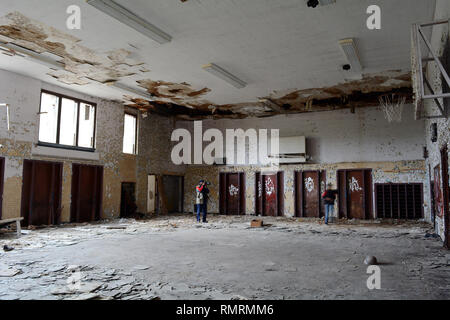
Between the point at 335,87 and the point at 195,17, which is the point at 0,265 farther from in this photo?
the point at 335,87

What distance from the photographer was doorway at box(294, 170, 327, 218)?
561 inches

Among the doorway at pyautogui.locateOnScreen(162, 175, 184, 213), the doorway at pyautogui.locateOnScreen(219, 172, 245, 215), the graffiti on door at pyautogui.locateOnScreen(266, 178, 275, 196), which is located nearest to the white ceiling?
the graffiti on door at pyautogui.locateOnScreen(266, 178, 275, 196)

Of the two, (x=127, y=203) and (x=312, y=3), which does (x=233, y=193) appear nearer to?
(x=127, y=203)

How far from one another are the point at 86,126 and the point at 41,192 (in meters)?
2.93

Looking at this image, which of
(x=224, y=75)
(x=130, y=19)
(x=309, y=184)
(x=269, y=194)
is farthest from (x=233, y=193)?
(x=130, y=19)

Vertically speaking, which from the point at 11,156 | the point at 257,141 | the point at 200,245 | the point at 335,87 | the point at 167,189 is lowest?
the point at 200,245

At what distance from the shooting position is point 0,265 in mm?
5258

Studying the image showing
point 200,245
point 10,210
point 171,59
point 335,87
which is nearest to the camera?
point 200,245

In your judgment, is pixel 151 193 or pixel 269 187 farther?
pixel 151 193

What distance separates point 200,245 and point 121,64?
5.78 m

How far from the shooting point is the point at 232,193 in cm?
1600

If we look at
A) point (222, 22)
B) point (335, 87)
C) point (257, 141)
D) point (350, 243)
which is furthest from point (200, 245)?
point (257, 141)

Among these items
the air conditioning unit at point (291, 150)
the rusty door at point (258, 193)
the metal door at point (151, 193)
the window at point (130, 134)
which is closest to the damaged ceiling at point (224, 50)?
the window at point (130, 134)

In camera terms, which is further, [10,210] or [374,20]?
[10,210]
